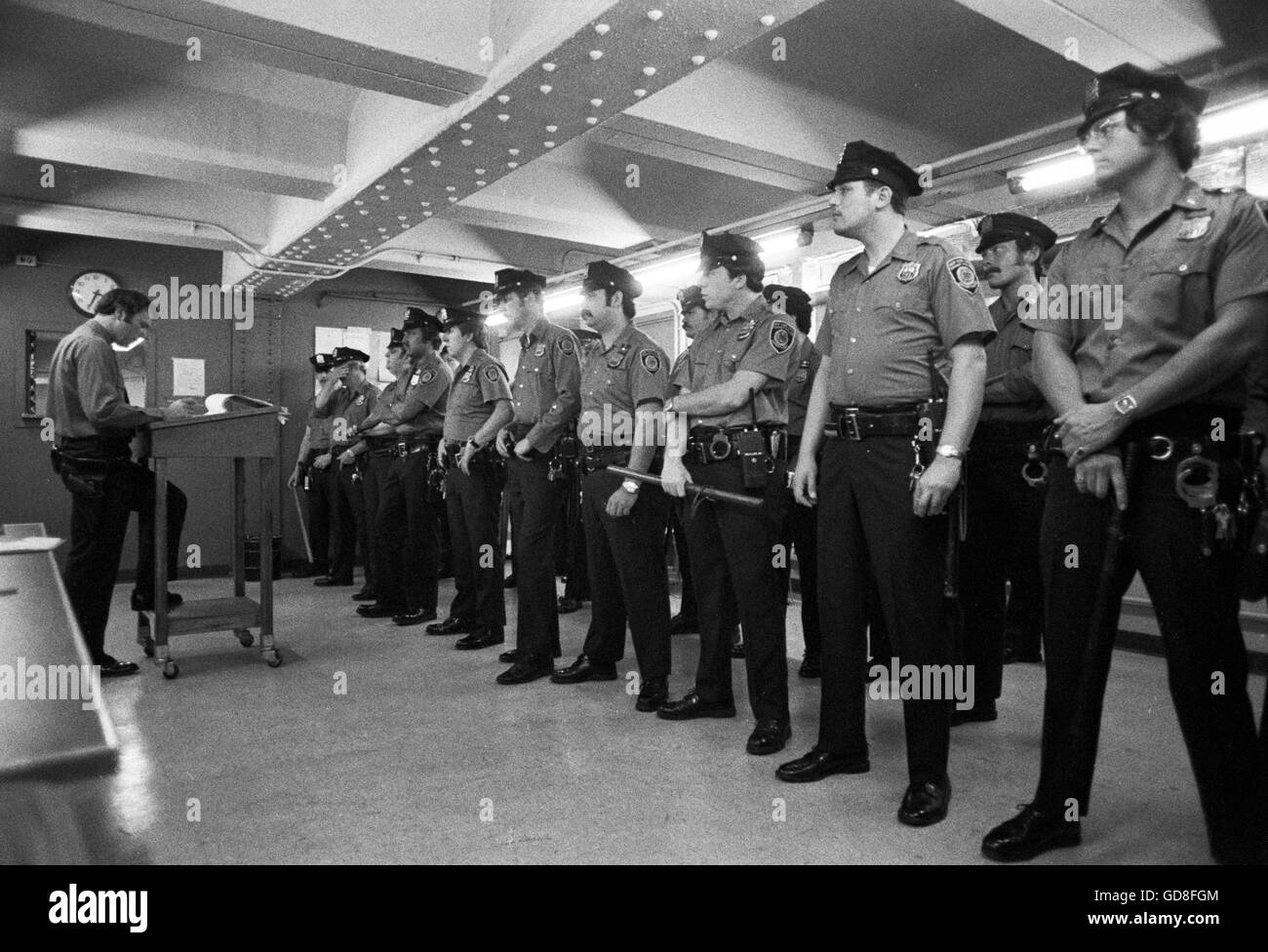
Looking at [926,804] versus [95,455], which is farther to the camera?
[95,455]

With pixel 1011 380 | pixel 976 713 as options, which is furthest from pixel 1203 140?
pixel 976 713

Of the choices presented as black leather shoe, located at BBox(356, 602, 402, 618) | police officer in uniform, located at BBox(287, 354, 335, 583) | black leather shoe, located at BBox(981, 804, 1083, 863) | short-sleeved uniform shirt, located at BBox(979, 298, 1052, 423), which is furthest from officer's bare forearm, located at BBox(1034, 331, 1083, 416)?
police officer in uniform, located at BBox(287, 354, 335, 583)

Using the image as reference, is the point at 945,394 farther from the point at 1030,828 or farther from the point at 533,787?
the point at 533,787

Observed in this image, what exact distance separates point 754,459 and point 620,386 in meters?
0.95

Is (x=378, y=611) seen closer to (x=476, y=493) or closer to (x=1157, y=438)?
(x=476, y=493)

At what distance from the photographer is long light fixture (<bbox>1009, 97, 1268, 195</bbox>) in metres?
3.68

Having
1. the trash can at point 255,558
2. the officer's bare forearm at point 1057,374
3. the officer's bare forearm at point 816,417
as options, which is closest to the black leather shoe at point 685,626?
the officer's bare forearm at point 816,417

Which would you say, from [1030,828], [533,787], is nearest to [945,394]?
[1030,828]

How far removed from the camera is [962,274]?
2336 mm

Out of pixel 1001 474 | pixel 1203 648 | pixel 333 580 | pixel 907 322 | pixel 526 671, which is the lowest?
pixel 333 580

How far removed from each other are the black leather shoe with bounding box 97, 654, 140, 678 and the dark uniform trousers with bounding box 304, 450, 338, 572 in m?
3.92

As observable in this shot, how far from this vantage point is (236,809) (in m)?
2.44

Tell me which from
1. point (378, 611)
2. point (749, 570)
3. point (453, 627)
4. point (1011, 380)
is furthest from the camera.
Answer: point (378, 611)
